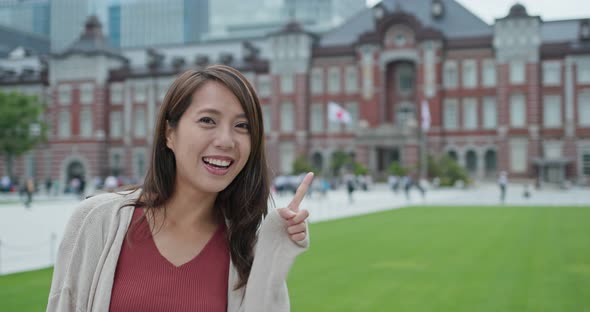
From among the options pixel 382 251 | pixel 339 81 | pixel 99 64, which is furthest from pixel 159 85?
pixel 382 251

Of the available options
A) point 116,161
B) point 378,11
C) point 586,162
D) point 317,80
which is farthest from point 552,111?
point 116,161

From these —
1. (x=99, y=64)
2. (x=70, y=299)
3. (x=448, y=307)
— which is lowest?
(x=448, y=307)

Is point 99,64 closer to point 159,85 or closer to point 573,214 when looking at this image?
point 159,85

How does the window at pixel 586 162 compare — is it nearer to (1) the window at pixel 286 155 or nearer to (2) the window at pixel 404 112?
(2) the window at pixel 404 112

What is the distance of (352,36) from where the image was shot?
5459 cm

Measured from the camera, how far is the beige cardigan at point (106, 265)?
91.3 inches

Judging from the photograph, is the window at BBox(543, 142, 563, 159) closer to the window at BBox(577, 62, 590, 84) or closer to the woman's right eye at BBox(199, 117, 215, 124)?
the window at BBox(577, 62, 590, 84)

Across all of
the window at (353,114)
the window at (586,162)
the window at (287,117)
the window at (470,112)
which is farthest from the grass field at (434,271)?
the window at (287,117)

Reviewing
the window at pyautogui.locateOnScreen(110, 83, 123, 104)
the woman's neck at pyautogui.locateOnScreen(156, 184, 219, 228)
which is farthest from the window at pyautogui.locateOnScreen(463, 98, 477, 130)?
the woman's neck at pyautogui.locateOnScreen(156, 184, 219, 228)

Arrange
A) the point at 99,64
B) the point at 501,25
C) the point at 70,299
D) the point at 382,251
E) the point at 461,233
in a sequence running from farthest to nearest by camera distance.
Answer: the point at 99,64, the point at 501,25, the point at 461,233, the point at 382,251, the point at 70,299

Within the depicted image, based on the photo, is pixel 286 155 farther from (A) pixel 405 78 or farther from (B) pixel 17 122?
(B) pixel 17 122

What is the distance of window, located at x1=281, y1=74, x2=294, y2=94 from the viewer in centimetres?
5386

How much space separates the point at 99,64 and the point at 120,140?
7220 mm

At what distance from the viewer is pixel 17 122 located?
50250mm
